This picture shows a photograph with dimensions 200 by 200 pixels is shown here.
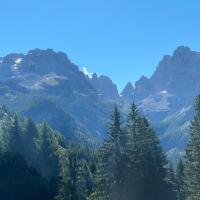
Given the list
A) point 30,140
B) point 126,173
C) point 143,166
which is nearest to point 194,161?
point 143,166

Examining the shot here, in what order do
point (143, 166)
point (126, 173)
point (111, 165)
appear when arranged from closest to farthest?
point (126, 173)
point (143, 166)
point (111, 165)

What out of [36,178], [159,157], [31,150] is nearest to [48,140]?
[31,150]

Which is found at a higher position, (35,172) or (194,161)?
(35,172)

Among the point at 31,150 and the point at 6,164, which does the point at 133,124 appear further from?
the point at 31,150

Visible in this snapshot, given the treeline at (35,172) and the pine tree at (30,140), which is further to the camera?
the pine tree at (30,140)

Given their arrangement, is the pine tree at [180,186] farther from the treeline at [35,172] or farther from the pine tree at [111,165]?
the pine tree at [111,165]

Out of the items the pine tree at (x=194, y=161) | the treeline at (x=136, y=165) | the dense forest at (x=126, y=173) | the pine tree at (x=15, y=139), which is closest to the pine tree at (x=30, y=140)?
the pine tree at (x=15, y=139)

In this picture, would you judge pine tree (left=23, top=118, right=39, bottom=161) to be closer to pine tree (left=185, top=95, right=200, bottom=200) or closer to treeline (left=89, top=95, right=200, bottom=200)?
treeline (left=89, top=95, right=200, bottom=200)

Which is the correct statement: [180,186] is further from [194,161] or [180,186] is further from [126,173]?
[126,173]

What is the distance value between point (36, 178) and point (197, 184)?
2639cm

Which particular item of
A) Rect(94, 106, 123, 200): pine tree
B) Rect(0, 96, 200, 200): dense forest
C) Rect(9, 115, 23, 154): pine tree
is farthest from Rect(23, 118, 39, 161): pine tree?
Rect(94, 106, 123, 200): pine tree

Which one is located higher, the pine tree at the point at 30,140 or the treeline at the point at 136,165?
the pine tree at the point at 30,140

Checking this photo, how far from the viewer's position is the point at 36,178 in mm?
85812

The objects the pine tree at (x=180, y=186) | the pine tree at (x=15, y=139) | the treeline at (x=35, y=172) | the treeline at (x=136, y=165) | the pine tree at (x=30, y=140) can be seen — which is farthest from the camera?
the pine tree at (x=30, y=140)
